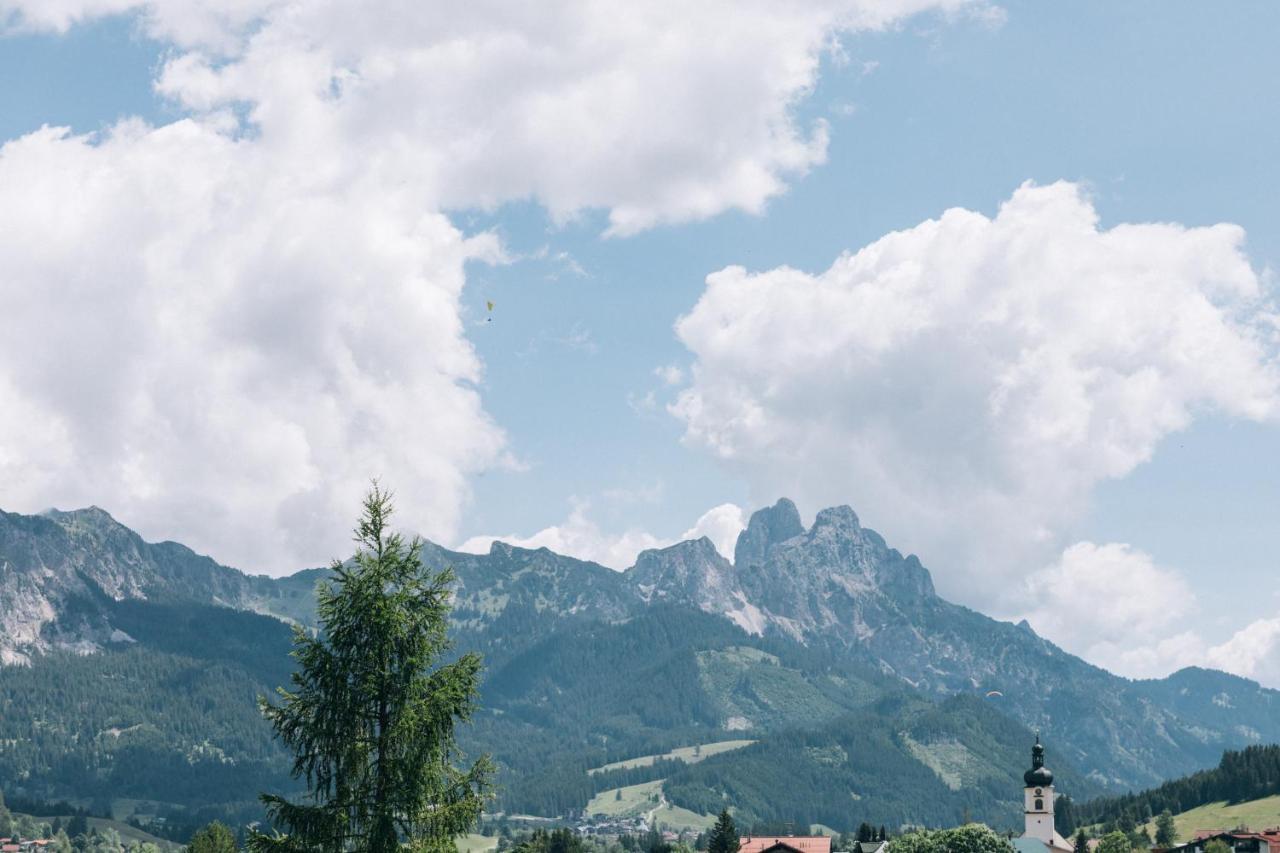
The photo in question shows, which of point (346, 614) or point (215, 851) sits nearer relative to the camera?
point (346, 614)

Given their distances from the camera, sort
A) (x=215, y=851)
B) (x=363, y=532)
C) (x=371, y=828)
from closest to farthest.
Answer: (x=371, y=828), (x=363, y=532), (x=215, y=851)

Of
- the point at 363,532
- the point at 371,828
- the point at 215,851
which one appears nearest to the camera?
the point at 371,828

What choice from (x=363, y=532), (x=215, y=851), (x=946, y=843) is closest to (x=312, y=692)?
(x=363, y=532)

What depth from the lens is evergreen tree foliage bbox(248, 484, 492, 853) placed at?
3503 centimetres

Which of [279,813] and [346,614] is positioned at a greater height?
[346,614]

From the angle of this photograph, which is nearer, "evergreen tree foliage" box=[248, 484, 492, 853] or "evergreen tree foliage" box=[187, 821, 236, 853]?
"evergreen tree foliage" box=[248, 484, 492, 853]

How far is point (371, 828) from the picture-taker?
114ft

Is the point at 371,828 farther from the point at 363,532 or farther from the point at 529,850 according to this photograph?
the point at 363,532

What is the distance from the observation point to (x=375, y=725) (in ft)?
118

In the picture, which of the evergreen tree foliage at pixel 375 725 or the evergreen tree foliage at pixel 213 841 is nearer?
the evergreen tree foliage at pixel 375 725

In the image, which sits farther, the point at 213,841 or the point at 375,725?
the point at 213,841

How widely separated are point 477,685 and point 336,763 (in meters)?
3.76

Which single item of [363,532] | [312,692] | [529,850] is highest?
[363,532]

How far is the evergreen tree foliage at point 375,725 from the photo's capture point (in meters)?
35.0
